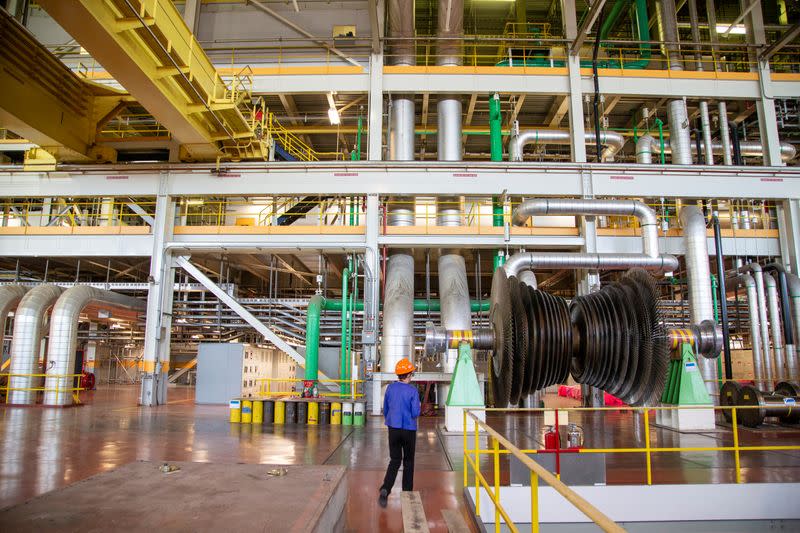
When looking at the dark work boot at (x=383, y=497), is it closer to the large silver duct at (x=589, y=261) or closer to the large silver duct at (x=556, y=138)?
the large silver duct at (x=589, y=261)

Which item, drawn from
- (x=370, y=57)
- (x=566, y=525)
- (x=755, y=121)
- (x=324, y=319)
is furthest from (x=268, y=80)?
(x=755, y=121)

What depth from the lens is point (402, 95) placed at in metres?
16.1

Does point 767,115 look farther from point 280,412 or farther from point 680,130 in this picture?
point 280,412

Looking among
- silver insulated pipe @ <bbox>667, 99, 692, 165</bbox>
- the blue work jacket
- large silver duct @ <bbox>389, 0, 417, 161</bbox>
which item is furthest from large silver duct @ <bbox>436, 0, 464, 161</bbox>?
the blue work jacket

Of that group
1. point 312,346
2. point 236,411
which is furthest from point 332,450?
point 312,346

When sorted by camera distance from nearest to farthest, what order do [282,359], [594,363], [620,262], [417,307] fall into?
[594,363]
[620,262]
[417,307]
[282,359]

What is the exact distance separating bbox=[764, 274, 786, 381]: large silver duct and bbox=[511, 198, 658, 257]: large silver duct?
367 cm

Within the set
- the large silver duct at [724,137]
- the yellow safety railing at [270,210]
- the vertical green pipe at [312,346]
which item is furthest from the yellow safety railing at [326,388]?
the large silver duct at [724,137]

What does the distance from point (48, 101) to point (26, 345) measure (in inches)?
265

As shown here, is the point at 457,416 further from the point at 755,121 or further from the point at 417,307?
the point at 755,121

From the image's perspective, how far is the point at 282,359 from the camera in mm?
22297

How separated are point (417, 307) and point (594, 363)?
28.0 ft

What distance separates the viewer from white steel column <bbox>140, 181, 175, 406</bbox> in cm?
1486

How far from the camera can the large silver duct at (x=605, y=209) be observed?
14.0m
